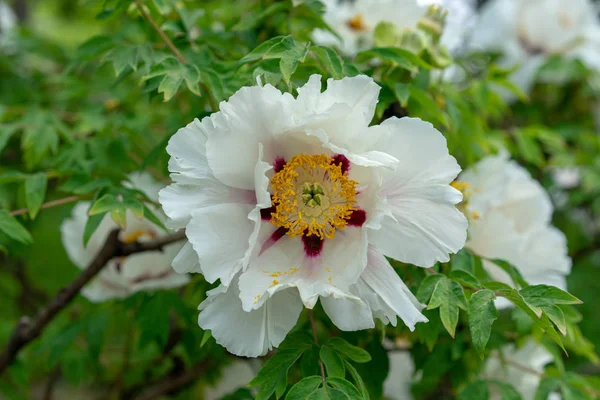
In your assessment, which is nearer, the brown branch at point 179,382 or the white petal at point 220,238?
the white petal at point 220,238

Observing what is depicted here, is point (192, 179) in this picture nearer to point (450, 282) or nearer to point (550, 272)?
point (450, 282)

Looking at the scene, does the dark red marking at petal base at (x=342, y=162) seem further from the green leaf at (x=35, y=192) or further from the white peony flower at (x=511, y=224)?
the green leaf at (x=35, y=192)

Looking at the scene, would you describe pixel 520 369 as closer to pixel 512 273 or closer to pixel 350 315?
pixel 512 273

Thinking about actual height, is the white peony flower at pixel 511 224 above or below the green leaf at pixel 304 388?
below

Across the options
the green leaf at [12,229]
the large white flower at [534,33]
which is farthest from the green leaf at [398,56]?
the large white flower at [534,33]

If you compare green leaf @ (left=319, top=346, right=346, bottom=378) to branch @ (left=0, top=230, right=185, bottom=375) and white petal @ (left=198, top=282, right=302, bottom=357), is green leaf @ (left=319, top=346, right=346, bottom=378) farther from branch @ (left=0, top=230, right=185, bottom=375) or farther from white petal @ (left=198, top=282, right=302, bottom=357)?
branch @ (left=0, top=230, right=185, bottom=375)

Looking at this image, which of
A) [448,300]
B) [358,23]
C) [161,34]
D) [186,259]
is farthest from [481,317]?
[358,23]

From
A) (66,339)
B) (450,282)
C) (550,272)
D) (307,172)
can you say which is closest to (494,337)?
(550,272)
